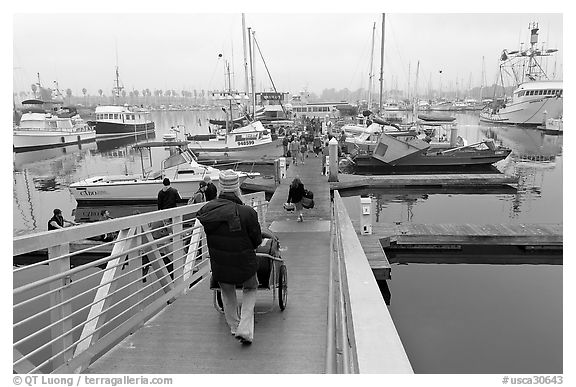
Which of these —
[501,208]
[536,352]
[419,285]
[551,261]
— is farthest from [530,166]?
[536,352]

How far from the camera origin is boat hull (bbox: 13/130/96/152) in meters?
44.9

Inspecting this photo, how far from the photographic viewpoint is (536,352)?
23.5 ft

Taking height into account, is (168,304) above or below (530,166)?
above

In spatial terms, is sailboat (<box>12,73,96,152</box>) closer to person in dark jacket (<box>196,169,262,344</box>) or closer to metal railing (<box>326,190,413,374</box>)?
person in dark jacket (<box>196,169,262,344</box>)

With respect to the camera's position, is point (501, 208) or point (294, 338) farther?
point (501, 208)

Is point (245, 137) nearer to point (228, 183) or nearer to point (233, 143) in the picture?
point (233, 143)

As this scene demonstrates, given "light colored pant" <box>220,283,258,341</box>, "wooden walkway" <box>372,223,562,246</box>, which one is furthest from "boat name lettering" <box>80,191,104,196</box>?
"light colored pant" <box>220,283,258,341</box>

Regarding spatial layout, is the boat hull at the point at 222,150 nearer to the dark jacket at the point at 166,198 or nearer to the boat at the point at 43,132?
the dark jacket at the point at 166,198

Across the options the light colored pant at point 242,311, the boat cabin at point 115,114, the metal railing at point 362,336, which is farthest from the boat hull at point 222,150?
the boat cabin at point 115,114

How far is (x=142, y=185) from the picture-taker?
17219 mm
